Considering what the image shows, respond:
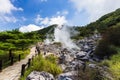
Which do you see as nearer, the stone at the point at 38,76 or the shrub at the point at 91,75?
the shrub at the point at 91,75

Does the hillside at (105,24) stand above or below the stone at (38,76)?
above

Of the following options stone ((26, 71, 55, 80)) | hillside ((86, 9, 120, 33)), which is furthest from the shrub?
hillside ((86, 9, 120, 33))

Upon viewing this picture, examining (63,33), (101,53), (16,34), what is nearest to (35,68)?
(101,53)

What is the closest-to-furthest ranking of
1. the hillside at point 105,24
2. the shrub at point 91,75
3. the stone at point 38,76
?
the shrub at point 91,75 < the stone at point 38,76 < the hillside at point 105,24

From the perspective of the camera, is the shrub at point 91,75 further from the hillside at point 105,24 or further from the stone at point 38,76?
the hillside at point 105,24

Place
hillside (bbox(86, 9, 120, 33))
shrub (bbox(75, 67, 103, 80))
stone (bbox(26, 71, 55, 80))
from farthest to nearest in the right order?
hillside (bbox(86, 9, 120, 33)), stone (bbox(26, 71, 55, 80)), shrub (bbox(75, 67, 103, 80))

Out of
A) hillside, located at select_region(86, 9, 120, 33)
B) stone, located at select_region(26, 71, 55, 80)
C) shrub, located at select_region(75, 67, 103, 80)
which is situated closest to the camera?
shrub, located at select_region(75, 67, 103, 80)

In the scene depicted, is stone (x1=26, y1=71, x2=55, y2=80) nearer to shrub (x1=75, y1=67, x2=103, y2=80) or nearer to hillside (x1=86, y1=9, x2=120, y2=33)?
shrub (x1=75, y1=67, x2=103, y2=80)

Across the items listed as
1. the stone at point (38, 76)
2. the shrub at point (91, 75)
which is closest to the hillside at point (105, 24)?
the stone at point (38, 76)

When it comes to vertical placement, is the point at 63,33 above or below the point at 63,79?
above

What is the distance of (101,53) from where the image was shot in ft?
102

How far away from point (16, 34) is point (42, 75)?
746 inches

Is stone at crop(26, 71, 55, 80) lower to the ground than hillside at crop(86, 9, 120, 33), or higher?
lower

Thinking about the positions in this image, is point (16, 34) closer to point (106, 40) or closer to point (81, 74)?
point (106, 40)
